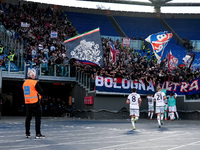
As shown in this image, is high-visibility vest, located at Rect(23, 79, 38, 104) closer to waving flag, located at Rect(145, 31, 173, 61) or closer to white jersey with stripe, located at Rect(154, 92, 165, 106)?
white jersey with stripe, located at Rect(154, 92, 165, 106)

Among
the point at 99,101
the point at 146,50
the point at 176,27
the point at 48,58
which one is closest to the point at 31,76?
the point at 99,101

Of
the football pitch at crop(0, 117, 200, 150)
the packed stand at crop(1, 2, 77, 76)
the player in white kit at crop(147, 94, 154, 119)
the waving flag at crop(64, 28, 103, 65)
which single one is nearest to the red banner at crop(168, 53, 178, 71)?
the player in white kit at crop(147, 94, 154, 119)

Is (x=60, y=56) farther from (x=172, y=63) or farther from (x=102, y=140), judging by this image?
(x=102, y=140)

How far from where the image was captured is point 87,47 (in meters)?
26.8

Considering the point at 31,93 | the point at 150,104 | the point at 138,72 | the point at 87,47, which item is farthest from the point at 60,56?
the point at 31,93

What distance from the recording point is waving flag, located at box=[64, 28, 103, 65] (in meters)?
26.4

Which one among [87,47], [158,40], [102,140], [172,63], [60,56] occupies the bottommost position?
[102,140]

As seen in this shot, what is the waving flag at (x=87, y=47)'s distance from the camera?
86.6ft

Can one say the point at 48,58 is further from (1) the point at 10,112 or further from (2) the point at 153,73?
(1) the point at 10,112

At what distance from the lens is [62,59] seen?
1166 inches

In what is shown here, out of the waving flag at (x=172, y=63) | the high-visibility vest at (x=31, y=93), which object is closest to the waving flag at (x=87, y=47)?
the waving flag at (x=172, y=63)

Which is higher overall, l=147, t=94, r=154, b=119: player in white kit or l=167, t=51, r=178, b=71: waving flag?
l=167, t=51, r=178, b=71: waving flag

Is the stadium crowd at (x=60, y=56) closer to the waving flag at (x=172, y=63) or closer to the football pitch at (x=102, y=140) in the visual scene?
the waving flag at (x=172, y=63)

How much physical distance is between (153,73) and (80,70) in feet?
19.6
